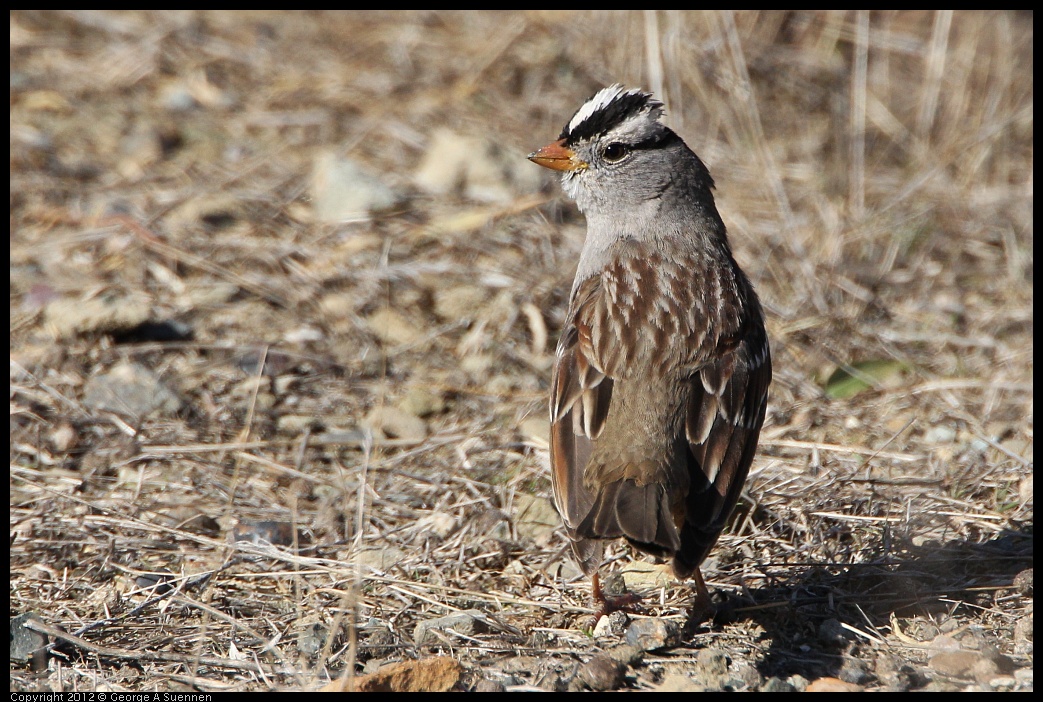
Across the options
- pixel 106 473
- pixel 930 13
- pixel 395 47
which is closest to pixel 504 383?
pixel 106 473

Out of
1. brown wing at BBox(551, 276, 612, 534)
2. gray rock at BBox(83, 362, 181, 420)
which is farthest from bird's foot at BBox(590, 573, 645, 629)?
gray rock at BBox(83, 362, 181, 420)

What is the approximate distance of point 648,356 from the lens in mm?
4090

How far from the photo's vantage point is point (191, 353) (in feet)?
18.6

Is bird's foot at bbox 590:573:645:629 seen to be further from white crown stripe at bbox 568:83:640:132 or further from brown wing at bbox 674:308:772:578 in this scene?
white crown stripe at bbox 568:83:640:132

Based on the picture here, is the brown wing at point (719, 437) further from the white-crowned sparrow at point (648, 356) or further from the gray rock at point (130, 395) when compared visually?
the gray rock at point (130, 395)

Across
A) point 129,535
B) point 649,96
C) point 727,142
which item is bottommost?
point 129,535

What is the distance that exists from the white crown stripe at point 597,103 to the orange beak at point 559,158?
9cm

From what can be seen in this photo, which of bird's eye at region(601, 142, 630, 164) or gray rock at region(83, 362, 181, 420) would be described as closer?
bird's eye at region(601, 142, 630, 164)

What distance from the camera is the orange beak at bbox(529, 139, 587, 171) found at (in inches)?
189

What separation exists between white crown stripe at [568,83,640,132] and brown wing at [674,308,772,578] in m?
1.11

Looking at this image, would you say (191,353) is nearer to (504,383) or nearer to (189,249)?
(189,249)

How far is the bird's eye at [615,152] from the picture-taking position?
4730 millimetres

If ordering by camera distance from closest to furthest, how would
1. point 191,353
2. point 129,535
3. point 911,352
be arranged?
point 129,535 → point 191,353 → point 911,352

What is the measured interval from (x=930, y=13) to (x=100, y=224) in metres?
6.19
